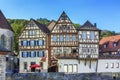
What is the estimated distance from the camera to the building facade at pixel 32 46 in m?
56.3

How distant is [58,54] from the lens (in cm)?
5538

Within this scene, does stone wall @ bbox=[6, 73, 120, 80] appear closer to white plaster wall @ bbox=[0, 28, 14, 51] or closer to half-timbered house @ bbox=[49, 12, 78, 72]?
half-timbered house @ bbox=[49, 12, 78, 72]

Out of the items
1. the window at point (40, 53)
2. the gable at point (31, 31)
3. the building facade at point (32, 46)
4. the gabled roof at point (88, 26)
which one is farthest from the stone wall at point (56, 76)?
the gable at point (31, 31)

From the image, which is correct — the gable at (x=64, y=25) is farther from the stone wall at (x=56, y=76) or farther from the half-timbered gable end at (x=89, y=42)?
the stone wall at (x=56, y=76)

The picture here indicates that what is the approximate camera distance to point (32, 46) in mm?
56906

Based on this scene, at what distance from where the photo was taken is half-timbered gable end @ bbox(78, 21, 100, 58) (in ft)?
177

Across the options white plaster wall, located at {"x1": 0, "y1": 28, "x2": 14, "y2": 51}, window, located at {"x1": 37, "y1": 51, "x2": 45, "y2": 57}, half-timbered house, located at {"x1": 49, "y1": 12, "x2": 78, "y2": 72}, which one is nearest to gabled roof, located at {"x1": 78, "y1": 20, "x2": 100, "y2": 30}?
half-timbered house, located at {"x1": 49, "y1": 12, "x2": 78, "y2": 72}

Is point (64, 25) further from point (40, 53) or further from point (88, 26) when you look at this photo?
point (40, 53)

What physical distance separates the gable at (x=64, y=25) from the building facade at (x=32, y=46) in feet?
7.62

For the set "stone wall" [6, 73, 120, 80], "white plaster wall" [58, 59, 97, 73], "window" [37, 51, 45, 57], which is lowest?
"stone wall" [6, 73, 120, 80]

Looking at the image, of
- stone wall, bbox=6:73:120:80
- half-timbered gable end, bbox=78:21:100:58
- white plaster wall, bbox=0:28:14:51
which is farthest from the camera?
white plaster wall, bbox=0:28:14:51

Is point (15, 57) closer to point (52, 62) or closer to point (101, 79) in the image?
point (52, 62)

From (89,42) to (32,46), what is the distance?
9.24 m

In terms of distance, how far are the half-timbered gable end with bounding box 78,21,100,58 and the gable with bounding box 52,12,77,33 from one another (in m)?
2.01
